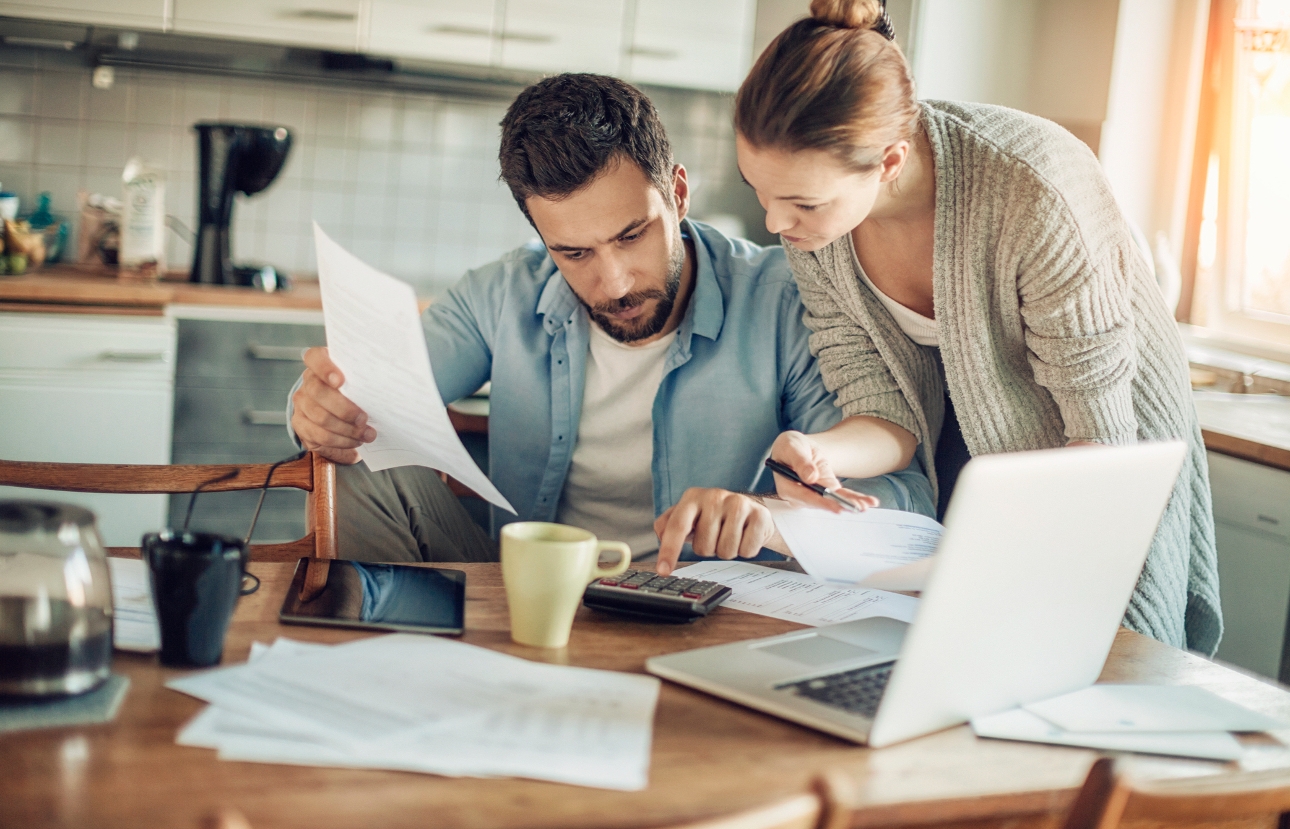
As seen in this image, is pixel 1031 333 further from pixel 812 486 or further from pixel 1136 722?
pixel 1136 722

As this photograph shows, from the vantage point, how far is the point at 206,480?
122 centimetres

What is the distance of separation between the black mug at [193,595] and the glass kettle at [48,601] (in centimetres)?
5

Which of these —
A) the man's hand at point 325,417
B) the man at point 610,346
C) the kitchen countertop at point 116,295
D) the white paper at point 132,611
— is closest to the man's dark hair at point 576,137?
the man at point 610,346

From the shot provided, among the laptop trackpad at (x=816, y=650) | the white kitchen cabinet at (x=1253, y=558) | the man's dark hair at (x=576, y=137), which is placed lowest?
the white kitchen cabinet at (x=1253, y=558)

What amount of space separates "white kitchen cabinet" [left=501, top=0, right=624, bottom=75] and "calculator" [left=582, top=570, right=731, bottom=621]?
2388mm

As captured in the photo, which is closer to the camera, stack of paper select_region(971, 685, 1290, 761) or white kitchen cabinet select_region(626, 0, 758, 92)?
stack of paper select_region(971, 685, 1290, 761)

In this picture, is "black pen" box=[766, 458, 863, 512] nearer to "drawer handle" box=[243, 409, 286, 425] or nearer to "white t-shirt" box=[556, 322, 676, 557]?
"white t-shirt" box=[556, 322, 676, 557]

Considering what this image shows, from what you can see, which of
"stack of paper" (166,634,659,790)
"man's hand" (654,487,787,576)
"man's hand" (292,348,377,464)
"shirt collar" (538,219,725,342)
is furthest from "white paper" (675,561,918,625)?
"shirt collar" (538,219,725,342)

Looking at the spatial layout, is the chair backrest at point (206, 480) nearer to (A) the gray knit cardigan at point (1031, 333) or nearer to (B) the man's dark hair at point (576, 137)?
(B) the man's dark hair at point (576, 137)

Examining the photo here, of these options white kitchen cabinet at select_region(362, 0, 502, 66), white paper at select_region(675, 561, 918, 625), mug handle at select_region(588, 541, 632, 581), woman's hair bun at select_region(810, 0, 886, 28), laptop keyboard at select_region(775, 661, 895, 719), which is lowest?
white paper at select_region(675, 561, 918, 625)

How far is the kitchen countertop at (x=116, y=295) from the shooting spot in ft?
8.63

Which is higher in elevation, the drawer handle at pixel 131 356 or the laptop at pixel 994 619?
the laptop at pixel 994 619

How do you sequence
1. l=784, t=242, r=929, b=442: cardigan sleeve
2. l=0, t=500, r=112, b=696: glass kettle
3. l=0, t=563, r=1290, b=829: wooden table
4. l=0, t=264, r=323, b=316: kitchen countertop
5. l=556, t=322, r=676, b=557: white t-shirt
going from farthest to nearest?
l=0, t=264, r=323, b=316: kitchen countertop, l=556, t=322, r=676, b=557: white t-shirt, l=784, t=242, r=929, b=442: cardigan sleeve, l=0, t=500, r=112, b=696: glass kettle, l=0, t=563, r=1290, b=829: wooden table

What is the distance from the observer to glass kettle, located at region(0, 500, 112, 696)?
2.43 feet
